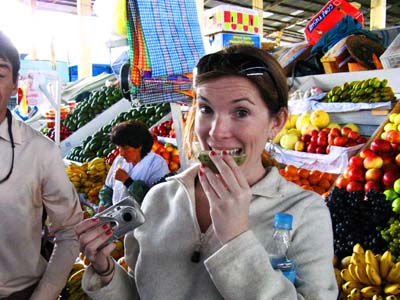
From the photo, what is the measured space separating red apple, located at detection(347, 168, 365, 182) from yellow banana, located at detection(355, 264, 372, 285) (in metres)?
1.21

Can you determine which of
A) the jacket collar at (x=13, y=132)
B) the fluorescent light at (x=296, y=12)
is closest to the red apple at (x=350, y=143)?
the jacket collar at (x=13, y=132)

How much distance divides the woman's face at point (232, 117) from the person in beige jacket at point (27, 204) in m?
0.79

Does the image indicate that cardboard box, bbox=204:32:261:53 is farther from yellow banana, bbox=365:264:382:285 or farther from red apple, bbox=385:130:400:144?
yellow banana, bbox=365:264:382:285

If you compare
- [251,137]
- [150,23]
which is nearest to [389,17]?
[150,23]

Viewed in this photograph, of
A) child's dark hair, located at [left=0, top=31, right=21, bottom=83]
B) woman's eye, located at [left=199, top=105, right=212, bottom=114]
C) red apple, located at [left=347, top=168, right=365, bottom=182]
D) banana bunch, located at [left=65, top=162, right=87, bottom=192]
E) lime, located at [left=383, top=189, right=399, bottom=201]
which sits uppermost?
child's dark hair, located at [left=0, top=31, right=21, bottom=83]

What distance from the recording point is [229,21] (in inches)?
191

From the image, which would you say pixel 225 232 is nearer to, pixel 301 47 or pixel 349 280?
pixel 349 280

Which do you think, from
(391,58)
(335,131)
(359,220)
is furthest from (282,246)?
(391,58)

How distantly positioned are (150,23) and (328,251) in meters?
1.70

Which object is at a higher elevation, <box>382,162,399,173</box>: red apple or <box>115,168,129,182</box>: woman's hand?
<box>382,162,399,173</box>: red apple

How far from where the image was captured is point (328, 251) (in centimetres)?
102

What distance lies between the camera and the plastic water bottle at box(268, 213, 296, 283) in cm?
92

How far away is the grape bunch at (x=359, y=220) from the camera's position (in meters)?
2.16

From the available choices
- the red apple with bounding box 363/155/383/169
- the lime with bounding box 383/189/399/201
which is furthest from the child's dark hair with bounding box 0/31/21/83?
the red apple with bounding box 363/155/383/169
